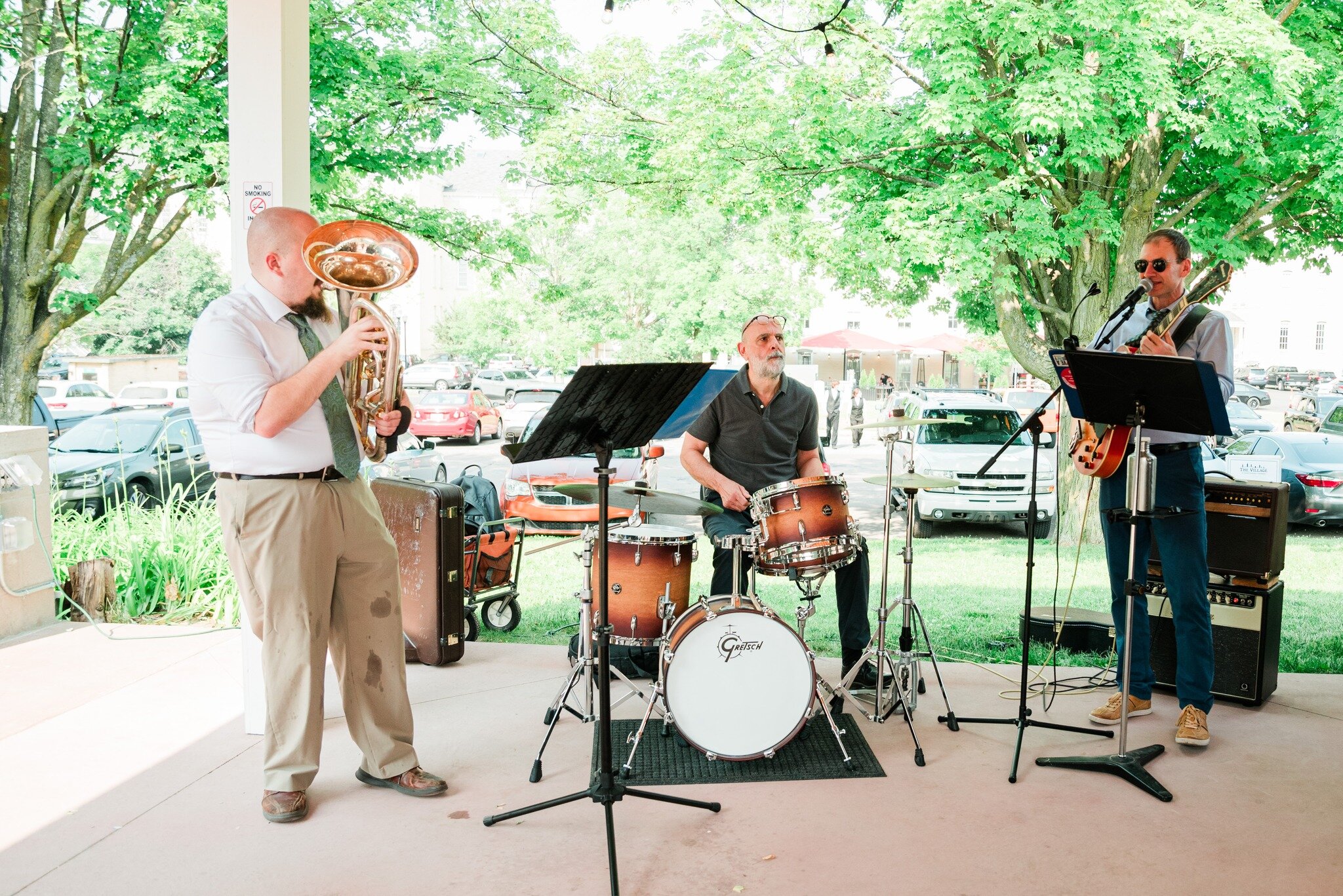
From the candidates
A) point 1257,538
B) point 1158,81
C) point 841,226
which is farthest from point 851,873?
point 841,226

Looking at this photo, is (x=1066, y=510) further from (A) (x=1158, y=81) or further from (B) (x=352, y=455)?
(B) (x=352, y=455)

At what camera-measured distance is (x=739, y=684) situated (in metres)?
3.62

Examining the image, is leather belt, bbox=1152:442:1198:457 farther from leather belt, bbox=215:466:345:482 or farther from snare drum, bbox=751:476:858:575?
leather belt, bbox=215:466:345:482

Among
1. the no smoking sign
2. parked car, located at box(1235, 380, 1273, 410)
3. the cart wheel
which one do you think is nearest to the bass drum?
the no smoking sign

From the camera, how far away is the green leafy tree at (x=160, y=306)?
31281mm

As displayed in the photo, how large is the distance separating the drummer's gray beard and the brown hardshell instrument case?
169 cm

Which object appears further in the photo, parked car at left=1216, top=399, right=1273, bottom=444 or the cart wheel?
parked car at left=1216, top=399, right=1273, bottom=444

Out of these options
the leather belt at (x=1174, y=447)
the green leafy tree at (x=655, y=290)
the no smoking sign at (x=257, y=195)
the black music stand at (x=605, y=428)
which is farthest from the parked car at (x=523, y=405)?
the black music stand at (x=605, y=428)

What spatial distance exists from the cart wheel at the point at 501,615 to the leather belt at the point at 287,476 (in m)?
2.88

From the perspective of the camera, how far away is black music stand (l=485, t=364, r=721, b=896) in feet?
9.39

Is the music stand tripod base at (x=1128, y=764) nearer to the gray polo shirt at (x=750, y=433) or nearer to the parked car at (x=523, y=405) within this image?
the gray polo shirt at (x=750, y=433)

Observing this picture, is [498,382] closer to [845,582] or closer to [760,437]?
[760,437]

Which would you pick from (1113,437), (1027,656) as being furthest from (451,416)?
(1027,656)

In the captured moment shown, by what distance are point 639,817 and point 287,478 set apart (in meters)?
1.56
